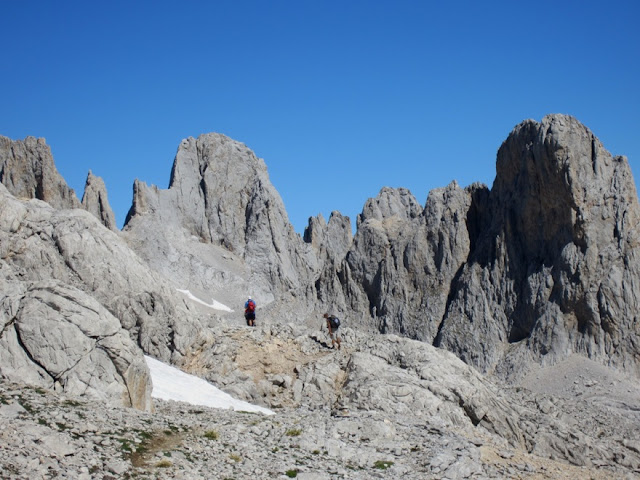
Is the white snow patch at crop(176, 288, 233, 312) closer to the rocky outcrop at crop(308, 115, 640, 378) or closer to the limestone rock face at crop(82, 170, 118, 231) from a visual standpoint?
the limestone rock face at crop(82, 170, 118, 231)

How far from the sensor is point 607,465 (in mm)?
33156

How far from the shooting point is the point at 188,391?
27750 millimetres

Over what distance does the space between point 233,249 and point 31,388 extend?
112 meters

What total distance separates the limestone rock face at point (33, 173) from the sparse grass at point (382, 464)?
98.0 m

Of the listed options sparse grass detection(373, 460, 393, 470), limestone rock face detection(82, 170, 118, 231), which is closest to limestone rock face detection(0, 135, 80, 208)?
limestone rock face detection(82, 170, 118, 231)

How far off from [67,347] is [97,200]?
10293 centimetres

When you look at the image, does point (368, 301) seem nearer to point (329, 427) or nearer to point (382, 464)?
point (329, 427)

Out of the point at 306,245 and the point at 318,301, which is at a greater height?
the point at 306,245

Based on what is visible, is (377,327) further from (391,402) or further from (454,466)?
(454,466)

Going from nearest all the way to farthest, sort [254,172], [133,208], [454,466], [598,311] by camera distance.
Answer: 1. [454,466]
2. [598,311]
3. [133,208]
4. [254,172]

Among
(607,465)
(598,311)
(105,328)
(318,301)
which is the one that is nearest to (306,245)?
(318,301)

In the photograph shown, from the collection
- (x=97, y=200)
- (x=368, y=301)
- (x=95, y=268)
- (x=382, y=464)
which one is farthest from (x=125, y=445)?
(x=97, y=200)

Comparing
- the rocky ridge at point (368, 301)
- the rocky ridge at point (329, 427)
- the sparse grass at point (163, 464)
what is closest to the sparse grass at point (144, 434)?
the rocky ridge at point (329, 427)

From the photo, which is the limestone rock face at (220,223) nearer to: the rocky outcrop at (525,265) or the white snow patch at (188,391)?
the rocky outcrop at (525,265)
